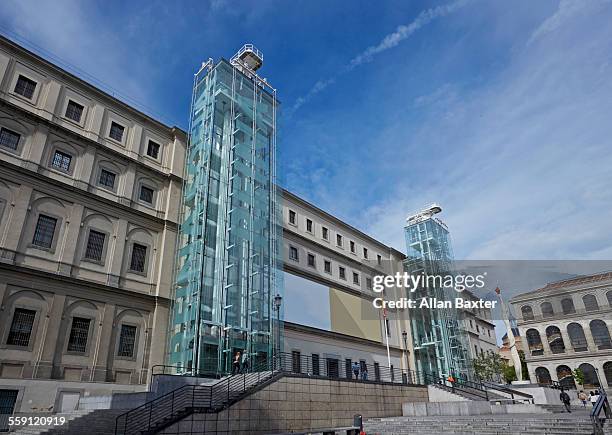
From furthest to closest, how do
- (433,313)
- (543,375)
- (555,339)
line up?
(555,339)
(543,375)
(433,313)

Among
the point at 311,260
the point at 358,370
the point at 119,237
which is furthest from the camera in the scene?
the point at 311,260

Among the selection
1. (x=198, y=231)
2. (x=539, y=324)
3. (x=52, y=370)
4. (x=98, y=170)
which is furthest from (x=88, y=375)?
(x=539, y=324)

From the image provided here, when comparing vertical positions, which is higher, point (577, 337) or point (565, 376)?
point (577, 337)

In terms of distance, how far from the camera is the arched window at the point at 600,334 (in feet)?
179

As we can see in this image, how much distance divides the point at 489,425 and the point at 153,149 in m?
24.1

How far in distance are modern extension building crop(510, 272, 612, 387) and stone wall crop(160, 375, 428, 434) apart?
42390mm

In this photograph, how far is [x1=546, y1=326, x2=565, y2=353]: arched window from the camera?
58625mm

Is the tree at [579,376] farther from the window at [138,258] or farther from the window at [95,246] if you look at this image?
the window at [95,246]

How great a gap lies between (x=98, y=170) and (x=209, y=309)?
33.6ft

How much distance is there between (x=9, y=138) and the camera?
832 inches

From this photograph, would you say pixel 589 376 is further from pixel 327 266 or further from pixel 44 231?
pixel 44 231

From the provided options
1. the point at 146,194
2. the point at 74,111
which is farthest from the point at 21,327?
the point at 74,111

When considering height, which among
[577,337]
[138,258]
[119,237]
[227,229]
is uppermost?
[227,229]

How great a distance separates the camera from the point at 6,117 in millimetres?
21141
